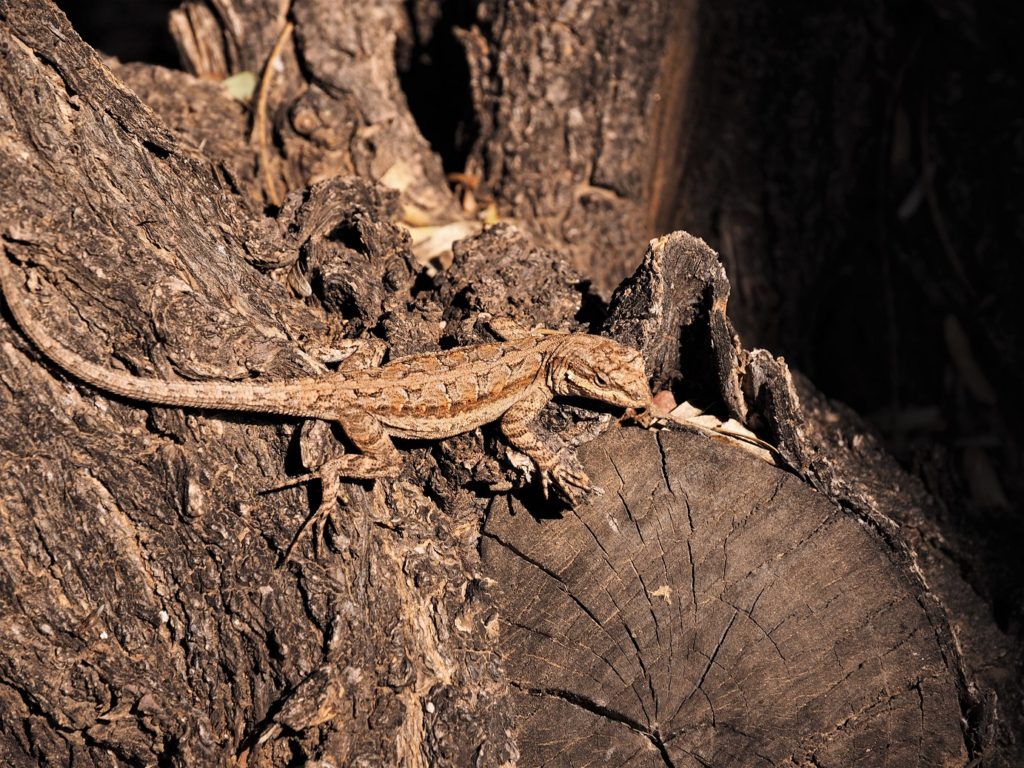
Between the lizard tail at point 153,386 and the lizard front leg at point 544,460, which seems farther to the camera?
the lizard front leg at point 544,460

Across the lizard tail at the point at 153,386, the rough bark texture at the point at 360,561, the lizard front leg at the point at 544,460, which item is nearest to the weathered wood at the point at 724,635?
the rough bark texture at the point at 360,561

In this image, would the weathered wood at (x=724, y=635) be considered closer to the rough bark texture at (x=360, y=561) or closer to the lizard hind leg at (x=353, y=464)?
the rough bark texture at (x=360, y=561)

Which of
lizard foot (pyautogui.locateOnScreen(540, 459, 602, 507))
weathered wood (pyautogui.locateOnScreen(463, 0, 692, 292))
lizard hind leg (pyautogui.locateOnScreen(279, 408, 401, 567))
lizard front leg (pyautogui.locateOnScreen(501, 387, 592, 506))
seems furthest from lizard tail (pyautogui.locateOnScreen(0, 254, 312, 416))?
weathered wood (pyautogui.locateOnScreen(463, 0, 692, 292))

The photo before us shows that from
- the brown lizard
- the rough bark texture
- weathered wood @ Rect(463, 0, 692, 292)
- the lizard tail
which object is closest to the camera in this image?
the lizard tail

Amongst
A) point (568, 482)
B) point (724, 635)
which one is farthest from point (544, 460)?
point (724, 635)

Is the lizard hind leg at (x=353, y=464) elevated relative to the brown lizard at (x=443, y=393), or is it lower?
lower

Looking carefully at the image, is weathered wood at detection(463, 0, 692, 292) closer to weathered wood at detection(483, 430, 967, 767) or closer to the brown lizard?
the brown lizard
